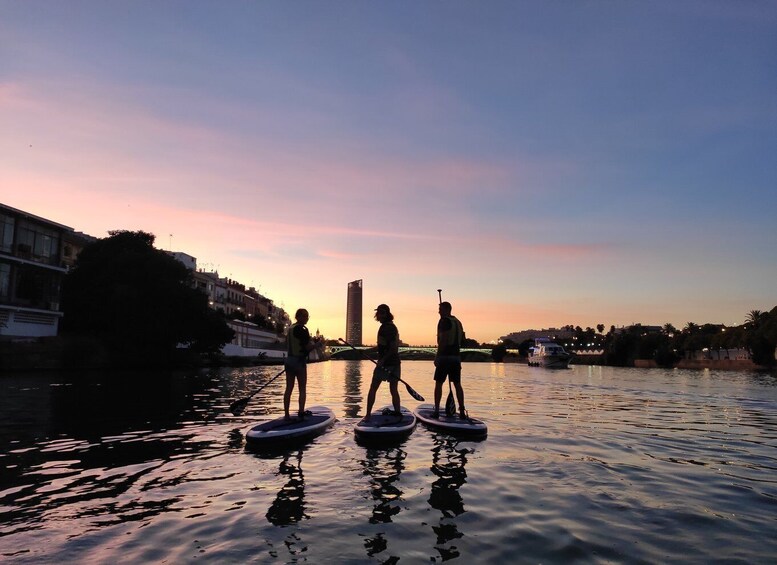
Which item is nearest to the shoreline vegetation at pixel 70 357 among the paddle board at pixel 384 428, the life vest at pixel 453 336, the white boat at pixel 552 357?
the paddle board at pixel 384 428

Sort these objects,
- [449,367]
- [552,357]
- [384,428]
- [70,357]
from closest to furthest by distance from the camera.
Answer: [384,428] → [449,367] → [70,357] → [552,357]

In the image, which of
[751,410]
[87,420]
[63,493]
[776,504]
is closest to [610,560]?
[776,504]

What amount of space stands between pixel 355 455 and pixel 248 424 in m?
6.14

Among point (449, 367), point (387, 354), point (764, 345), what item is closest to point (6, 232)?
point (387, 354)

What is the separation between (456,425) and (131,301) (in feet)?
175

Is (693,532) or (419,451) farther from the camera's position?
(419,451)

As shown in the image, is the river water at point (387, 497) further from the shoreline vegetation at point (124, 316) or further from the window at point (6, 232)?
the window at point (6, 232)

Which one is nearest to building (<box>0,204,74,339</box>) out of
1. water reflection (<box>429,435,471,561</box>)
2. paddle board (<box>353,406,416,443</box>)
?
paddle board (<box>353,406,416,443</box>)

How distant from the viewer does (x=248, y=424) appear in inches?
629

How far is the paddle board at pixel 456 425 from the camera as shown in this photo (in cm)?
1316

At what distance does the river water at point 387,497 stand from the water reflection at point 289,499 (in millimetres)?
44

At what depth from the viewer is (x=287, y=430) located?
12.1 metres

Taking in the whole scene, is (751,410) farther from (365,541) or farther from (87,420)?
(87,420)

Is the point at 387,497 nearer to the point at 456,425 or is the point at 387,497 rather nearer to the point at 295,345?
the point at 456,425
